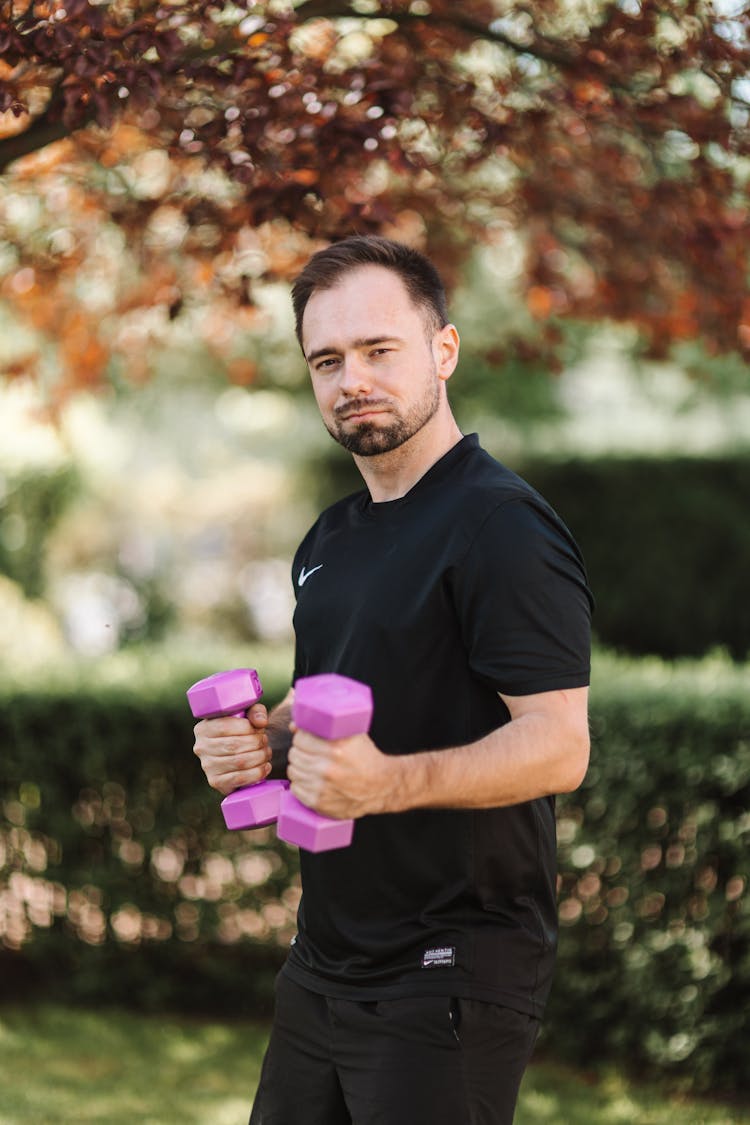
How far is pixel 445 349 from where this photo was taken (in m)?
2.49

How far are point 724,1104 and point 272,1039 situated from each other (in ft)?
8.66

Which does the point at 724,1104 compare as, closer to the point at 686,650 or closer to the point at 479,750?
the point at 479,750

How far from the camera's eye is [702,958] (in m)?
4.32

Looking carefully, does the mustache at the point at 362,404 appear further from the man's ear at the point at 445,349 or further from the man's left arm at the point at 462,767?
the man's left arm at the point at 462,767

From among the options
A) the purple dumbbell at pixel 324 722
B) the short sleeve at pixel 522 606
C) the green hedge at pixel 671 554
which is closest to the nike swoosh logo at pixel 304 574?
the short sleeve at pixel 522 606

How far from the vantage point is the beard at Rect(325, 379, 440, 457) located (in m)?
2.32

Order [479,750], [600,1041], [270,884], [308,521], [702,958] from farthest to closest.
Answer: [308,521], [270,884], [600,1041], [702,958], [479,750]

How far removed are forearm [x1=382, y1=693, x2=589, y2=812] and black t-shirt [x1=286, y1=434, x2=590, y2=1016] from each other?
0.08 m

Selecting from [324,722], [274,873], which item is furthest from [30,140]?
[274,873]

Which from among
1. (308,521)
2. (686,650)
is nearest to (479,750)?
(686,650)

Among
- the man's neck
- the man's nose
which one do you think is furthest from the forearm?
the man's nose

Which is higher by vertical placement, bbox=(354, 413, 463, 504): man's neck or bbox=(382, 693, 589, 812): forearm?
bbox=(354, 413, 463, 504): man's neck

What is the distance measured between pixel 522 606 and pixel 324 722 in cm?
40

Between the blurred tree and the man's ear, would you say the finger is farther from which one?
the blurred tree
